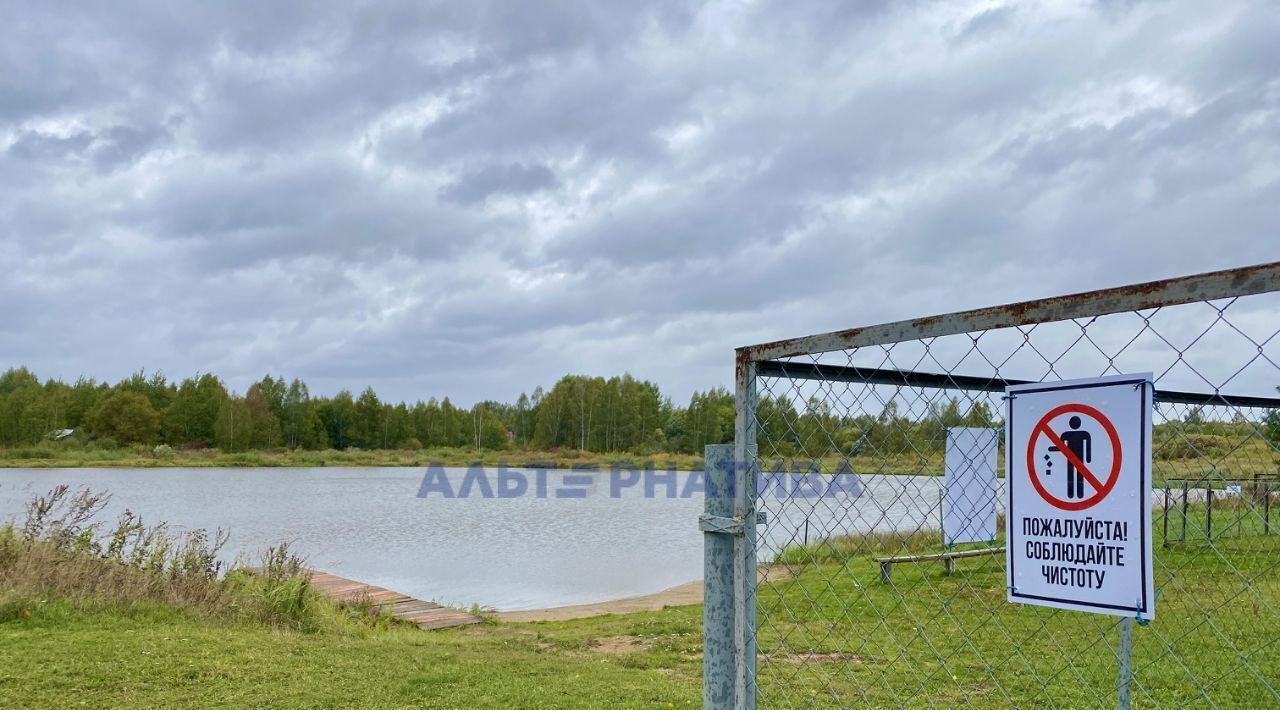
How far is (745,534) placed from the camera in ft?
9.62

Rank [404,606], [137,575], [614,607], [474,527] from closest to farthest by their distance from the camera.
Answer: [137,575], [404,606], [614,607], [474,527]

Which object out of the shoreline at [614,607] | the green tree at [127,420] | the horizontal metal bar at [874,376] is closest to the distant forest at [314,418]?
the green tree at [127,420]

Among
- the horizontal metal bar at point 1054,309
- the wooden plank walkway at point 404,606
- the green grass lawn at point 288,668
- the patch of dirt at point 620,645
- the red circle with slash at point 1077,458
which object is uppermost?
the horizontal metal bar at point 1054,309

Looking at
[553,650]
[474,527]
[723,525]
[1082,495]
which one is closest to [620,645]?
[553,650]

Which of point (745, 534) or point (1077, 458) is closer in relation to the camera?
point (1077, 458)

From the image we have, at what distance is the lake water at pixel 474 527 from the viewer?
54.1ft

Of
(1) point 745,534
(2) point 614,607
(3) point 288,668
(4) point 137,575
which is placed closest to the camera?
(1) point 745,534

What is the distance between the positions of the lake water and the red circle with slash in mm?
3765

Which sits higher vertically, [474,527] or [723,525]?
[723,525]

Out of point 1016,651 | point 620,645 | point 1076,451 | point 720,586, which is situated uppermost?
point 1076,451

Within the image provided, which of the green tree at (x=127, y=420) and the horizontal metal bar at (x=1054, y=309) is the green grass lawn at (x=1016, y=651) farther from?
the green tree at (x=127, y=420)

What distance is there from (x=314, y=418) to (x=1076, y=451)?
277 ft

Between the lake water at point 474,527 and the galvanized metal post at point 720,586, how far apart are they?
315 centimetres

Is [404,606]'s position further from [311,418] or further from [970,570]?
[311,418]
